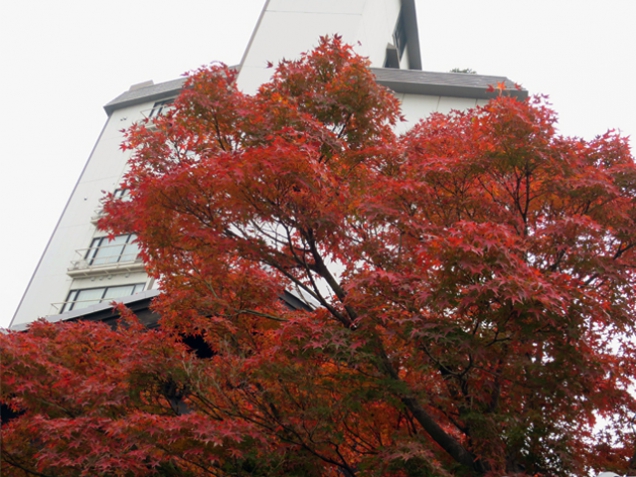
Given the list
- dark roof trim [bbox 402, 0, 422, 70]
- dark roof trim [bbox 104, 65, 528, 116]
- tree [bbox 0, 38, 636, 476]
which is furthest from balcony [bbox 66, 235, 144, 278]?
dark roof trim [bbox 402, 0, 422, 70]

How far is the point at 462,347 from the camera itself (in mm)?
6230

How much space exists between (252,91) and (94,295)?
13.3 metres

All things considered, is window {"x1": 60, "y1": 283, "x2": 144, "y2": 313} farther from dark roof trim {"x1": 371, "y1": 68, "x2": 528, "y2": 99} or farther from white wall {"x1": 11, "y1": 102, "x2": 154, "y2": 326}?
dark roof trim {"x1": 371, "y1": 68, "x2": 528, "y2": 99}

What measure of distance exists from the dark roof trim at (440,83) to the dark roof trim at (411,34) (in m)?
10.6

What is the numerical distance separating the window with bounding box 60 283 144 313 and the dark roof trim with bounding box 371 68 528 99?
51.6ft

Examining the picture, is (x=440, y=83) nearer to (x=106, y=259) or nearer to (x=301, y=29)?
(x=301, y=29)

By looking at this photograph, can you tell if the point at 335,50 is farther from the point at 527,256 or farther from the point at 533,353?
the point at 533,353

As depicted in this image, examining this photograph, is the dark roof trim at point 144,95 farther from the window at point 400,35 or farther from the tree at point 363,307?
the tree at point 363,307

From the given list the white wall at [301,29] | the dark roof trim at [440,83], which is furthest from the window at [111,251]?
the dark roof trim at [440,83]

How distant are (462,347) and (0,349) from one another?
679cm

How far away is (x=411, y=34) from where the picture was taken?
125 ft

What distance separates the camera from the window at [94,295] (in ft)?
93.0

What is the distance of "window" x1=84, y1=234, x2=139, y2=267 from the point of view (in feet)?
97.1

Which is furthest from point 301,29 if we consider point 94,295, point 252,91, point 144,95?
point 94,295
